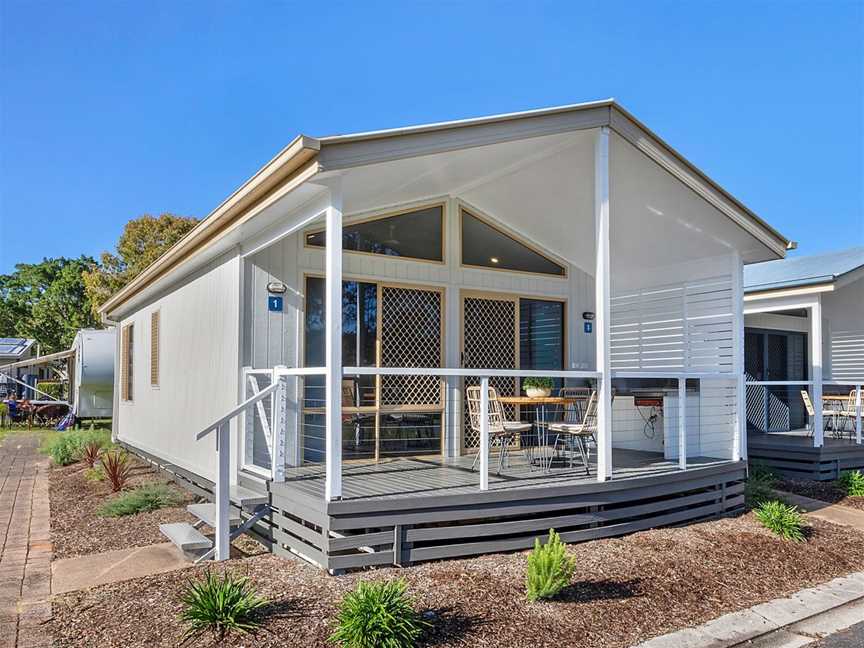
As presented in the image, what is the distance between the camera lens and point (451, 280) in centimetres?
809

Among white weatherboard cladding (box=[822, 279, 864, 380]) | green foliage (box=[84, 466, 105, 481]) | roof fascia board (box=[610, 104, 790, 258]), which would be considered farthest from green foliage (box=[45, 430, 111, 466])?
white weatherboard cladding (box=[822, 279, 864, 380])

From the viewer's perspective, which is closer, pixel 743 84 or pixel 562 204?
pixel 562 204

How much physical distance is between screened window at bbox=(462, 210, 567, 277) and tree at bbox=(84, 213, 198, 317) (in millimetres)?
19423

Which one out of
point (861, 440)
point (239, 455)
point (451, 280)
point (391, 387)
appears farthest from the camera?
point (861, 440)

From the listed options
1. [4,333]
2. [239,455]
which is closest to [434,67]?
[239,455]

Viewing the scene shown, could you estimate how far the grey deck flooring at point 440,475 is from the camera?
5320mm

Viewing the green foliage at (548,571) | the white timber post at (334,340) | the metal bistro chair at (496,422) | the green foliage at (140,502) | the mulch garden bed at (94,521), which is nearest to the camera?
the green foliage at (548,571)

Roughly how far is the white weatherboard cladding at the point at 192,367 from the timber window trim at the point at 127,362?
129 cm

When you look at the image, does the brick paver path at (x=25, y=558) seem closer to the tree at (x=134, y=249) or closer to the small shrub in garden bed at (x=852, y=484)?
the small shrub in garden bed at (x=852, y=484)

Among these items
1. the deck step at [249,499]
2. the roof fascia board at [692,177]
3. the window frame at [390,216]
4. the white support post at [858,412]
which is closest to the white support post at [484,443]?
the deck step at [249,499]

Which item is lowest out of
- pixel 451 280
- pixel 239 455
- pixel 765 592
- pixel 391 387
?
pixel 765 592

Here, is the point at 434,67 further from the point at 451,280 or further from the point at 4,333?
the point at 4,333

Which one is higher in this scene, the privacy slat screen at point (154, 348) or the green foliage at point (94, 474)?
the privacy slat screen at point (154, 348)

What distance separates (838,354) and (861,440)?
399 centimetres
